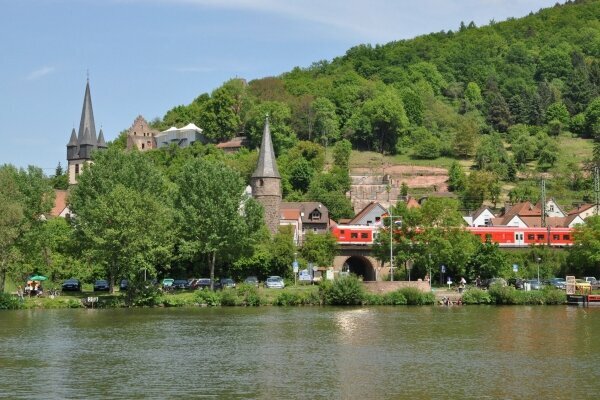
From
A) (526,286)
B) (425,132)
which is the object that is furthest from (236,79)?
(526,286)

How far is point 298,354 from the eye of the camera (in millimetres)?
45656

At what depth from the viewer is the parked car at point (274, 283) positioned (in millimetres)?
78188

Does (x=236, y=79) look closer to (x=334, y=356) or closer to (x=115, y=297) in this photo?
(x=115, y=297)

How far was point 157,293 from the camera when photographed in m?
71.9

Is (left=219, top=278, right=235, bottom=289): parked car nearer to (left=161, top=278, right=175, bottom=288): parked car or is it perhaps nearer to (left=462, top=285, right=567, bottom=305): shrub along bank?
(left=161, top=278, right=175, bottom=288): parked car

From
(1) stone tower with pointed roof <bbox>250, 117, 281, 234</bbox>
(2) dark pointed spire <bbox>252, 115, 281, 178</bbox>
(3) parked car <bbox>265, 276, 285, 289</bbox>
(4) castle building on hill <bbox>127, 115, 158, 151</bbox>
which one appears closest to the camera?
(3) parked car <bbox>265, 276, 285, 289</bbox>

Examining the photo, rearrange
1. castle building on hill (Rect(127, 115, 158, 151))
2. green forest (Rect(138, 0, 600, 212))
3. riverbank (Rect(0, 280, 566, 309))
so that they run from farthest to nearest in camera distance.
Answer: castle building on hill (Rect(127, 115, 158, 151))
green forest (Rect(138, 0, 600, 212))
riverbank (Rect(0, 280, 566, 309))

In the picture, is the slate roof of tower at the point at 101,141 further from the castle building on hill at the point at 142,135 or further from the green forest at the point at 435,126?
the castle building on hill at the point at 142,135

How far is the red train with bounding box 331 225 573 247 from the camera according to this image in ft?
307

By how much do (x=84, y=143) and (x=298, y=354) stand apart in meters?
82.8

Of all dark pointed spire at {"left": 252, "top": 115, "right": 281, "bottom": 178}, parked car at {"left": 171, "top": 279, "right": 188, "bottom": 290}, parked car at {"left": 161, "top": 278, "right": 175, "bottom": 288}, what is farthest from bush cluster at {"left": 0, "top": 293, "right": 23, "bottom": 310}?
dark pointed spire at {"left": 252, "top": 115, "right": 281, "bottom": 178}

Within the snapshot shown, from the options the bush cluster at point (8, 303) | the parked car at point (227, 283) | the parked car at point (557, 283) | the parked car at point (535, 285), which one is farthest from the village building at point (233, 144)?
the bush cluster at point (8, 303)

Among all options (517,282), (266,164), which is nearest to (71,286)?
(266,164)

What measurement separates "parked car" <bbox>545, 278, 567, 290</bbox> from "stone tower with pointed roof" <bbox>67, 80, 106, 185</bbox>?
61.8 meters
